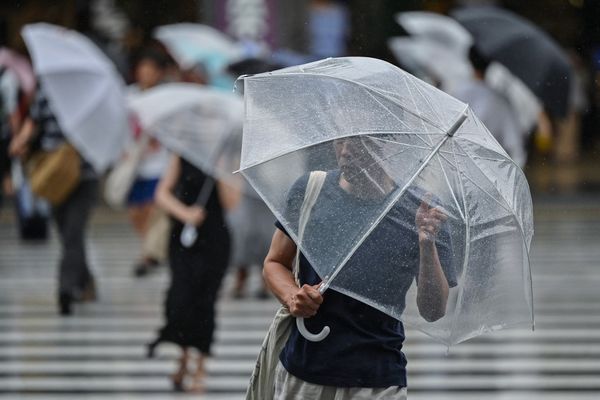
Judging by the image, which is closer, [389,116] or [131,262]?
[389,116]

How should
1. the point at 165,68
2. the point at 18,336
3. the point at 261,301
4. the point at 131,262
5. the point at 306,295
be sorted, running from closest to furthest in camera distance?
1. the point at 306,295
2. the point at 18,336
3. the point at 261,301
4. the point at 165,68
5. the point at 131,262

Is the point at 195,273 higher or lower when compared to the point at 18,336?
higher

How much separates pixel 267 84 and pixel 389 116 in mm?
422

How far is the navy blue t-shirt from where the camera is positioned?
14.6 feet

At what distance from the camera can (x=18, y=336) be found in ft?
37.1

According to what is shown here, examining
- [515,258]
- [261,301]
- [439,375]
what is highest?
[515,258]

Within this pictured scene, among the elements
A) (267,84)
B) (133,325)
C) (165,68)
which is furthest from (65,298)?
(267,84)

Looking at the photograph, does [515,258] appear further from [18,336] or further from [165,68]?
[165,68]

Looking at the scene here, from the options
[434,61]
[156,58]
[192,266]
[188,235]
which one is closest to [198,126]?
[188,235]

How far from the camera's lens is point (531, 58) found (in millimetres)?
11203

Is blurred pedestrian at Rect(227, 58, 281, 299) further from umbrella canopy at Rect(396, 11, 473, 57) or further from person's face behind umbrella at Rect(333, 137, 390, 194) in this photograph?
person's face behind umbrella at Rect(333, 137, 390, 194)

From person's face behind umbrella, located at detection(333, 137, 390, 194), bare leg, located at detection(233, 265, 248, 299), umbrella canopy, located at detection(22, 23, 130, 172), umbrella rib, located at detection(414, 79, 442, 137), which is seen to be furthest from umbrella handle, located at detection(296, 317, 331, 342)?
bare leg, located at detection(233, 265, 248, 299)

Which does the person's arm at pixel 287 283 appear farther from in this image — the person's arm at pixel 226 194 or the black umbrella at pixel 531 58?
the black umbrella at pixel 531 58

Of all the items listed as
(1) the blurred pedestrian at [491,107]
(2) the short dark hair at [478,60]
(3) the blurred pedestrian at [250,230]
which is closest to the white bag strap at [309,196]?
(1) the blurred pedestrian at [491,107]
